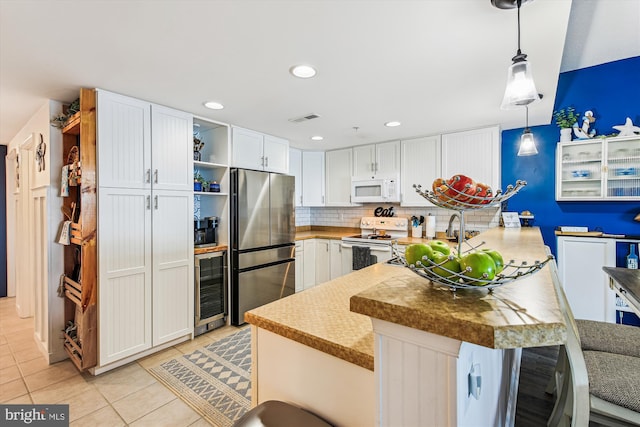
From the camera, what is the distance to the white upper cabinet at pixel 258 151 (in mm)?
3428

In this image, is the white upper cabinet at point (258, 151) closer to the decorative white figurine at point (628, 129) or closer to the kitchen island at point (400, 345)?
the kitchen island at point (400, 345)

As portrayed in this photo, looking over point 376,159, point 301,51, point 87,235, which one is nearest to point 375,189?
point 376,159

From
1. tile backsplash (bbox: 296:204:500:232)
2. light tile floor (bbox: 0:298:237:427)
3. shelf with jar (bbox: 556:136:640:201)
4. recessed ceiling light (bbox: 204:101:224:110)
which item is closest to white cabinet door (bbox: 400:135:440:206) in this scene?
tile backsplash (bbox: 296:204:500:232)

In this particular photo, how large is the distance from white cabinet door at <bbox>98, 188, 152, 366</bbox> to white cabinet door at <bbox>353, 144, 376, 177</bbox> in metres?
2.88

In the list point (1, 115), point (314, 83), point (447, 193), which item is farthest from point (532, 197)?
point (1, 115)

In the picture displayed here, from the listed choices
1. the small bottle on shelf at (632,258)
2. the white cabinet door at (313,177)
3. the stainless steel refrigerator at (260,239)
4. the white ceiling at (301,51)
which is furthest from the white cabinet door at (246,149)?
the small bottle on shelf at (632,258)

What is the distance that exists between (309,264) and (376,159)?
187cm

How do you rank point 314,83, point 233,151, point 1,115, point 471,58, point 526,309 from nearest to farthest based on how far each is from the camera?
point 526,309 < point 471,58 < point 314,83 < point 1,115 < point 233,151

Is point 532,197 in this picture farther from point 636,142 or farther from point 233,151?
point 233,151

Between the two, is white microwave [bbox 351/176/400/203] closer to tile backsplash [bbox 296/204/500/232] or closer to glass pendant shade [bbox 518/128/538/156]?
tile backsplash [bbox 296/204/500/232]

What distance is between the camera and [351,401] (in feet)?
2.97

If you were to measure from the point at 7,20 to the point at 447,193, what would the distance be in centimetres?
223

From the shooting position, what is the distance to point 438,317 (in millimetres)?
561

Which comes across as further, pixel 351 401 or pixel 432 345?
pixel 351 401
